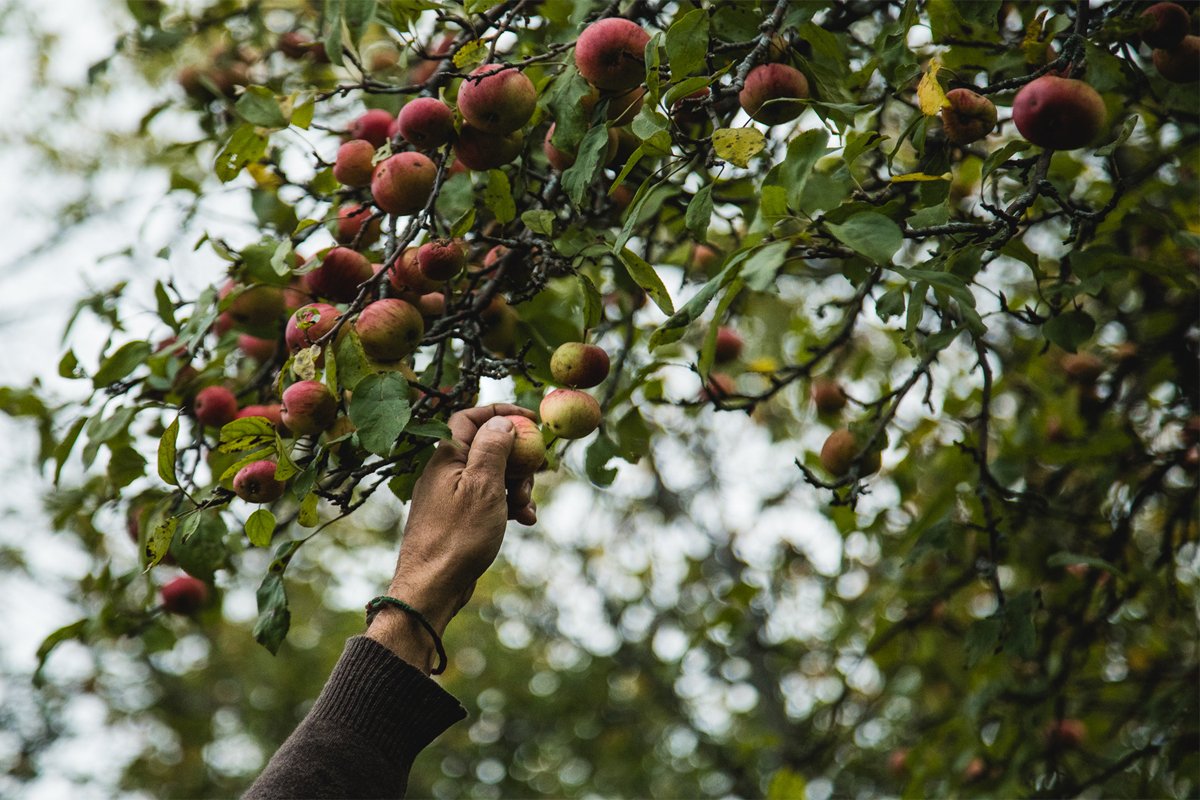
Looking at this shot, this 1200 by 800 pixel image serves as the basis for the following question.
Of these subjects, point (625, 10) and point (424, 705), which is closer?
point (424, 705)

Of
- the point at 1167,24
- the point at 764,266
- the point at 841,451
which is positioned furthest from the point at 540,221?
the point at 1167,24

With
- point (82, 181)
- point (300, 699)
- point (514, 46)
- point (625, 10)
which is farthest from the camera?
point (300, 699)

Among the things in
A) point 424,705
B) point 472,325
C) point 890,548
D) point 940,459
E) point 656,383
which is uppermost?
point 472,325

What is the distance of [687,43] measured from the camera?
1.74 m

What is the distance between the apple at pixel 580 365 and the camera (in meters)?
2.01

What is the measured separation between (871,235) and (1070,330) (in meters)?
1.18

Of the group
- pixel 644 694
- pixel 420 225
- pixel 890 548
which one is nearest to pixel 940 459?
pixel 890 548

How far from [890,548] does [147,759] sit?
7.54m

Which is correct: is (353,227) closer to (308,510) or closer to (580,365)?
(580,365)

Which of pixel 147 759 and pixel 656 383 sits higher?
pixel 656 383

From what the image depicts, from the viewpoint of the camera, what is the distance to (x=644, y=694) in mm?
7906

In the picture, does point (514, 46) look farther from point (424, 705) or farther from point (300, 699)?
point (300, 699)

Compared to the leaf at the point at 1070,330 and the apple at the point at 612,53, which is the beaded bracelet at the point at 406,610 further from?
the leaf at the point at 1070,330

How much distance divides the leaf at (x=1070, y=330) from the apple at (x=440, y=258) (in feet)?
4.72
